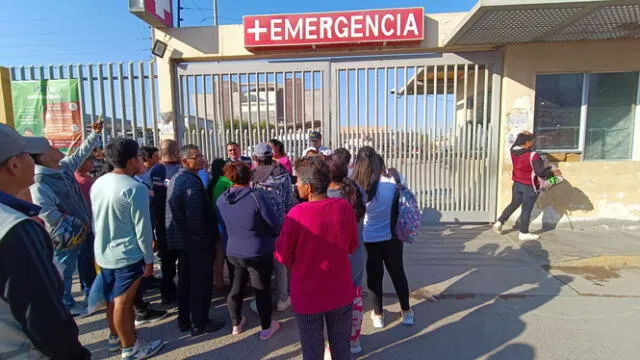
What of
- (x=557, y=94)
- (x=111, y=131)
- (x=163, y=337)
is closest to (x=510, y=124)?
(x=557, y=94)

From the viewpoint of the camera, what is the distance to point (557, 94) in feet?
20.8

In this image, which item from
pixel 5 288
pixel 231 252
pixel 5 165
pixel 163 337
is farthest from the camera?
pixel 163 337

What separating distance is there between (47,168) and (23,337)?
2.43 metres

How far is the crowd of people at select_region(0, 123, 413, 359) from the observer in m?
1.32

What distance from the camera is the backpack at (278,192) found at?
306cm

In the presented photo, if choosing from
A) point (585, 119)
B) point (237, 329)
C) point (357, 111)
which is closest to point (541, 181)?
point (585, 119)

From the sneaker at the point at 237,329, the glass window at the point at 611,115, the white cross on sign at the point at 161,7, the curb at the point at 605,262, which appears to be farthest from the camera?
the glass window at the point at 611,115

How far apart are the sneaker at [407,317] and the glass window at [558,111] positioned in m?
4.84

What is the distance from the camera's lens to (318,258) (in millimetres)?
2182

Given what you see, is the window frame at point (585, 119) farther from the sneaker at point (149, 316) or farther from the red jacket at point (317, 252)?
the sneaker at point (149, 316)

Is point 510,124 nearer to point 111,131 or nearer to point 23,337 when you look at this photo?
point 23,337

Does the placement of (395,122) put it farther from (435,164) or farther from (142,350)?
(142,350)

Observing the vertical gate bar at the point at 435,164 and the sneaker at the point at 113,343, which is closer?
the sneaker at the point at 113,343

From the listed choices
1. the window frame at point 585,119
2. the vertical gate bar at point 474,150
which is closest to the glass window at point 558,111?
the window frame at point 585,119
